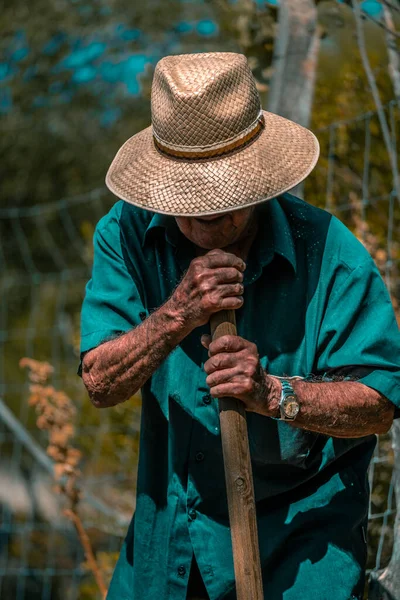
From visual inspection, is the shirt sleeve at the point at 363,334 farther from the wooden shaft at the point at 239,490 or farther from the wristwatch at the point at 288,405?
the wooden shaft at the point at 239,490

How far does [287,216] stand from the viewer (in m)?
2.64

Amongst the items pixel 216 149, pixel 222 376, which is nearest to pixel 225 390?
pixel 222 376

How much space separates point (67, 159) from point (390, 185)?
750cm

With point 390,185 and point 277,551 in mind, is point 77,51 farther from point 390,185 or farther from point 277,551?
point 277,551

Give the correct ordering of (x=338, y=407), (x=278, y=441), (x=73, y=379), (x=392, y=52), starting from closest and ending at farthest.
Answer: (x=338, y=407)
(x=278, y=441)
(x=392, y=52)
(x=73, y=379)

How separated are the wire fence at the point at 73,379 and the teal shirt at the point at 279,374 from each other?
79 cm

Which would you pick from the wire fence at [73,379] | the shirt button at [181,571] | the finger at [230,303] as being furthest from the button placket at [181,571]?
the wire fence at [73,379]

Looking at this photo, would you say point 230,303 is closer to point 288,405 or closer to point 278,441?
point 288,405

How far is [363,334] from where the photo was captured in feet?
8.03

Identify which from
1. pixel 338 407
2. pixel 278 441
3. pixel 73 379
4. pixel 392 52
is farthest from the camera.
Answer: pixel 73 379

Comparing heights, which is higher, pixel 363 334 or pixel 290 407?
pixel 363 334

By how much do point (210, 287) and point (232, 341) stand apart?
0.43 feet

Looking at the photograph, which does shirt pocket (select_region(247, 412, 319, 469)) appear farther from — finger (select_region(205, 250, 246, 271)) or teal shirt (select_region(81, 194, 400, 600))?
finger (select_region(205, 250, 246, 271))

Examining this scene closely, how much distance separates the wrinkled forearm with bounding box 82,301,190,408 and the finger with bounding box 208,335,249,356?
0.09 m
